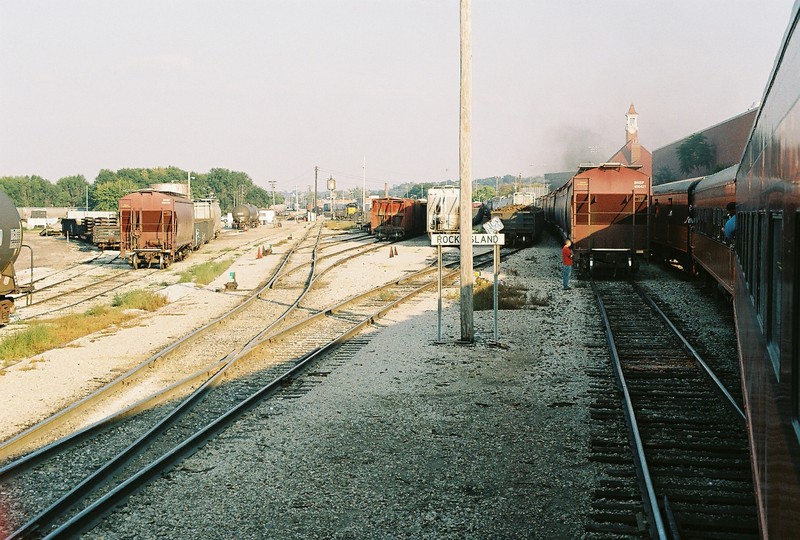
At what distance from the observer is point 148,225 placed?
117 ft

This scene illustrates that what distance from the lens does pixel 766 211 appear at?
4590mm

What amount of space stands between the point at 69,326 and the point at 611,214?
55.3 ft

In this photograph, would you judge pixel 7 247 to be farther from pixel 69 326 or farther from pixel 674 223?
pixel 674 223

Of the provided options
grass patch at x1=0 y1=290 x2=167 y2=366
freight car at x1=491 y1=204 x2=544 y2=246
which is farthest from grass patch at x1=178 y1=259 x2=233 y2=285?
freight car at x1=491 y1=204 x2=544 y2=246

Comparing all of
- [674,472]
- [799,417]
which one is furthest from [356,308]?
[799,417]

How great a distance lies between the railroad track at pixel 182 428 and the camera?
22.0 feet

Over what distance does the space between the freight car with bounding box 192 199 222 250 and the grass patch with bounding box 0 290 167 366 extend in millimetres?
22893

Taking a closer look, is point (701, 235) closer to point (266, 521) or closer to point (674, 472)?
point (674, 472)

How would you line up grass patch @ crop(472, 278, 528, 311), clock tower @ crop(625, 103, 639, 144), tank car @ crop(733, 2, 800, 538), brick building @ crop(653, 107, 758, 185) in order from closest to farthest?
tank car @ crop(733, 2, 800, 538)
grass patch @ crop(472, 278, 528, 311)
brick building @ crop(653, 107, 758, 185)
clock tower @ crop(625, 103, 639, 144)

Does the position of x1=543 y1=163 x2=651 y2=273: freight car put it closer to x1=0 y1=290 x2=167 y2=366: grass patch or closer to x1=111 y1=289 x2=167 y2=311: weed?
x1=111 y1=289 x2=167 y2=311: weed

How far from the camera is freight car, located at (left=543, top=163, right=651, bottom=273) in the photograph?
24500 millimetres

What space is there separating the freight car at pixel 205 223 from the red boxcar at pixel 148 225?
892 centimetres

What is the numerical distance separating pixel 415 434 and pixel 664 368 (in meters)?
5.15

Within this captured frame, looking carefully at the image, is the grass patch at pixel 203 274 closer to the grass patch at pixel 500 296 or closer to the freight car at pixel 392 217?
the grass patch at pixel 500 296
